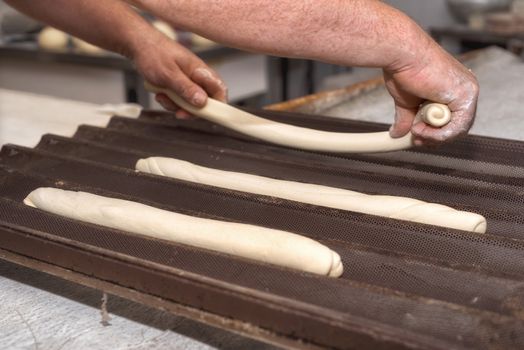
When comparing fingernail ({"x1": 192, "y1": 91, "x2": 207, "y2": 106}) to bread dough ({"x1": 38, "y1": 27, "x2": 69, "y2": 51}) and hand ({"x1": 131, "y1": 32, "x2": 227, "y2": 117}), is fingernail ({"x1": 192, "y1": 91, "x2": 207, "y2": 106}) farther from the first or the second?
bread dough ({"x1": 38, "y1": 27, "x2": 69, "y2": 51})

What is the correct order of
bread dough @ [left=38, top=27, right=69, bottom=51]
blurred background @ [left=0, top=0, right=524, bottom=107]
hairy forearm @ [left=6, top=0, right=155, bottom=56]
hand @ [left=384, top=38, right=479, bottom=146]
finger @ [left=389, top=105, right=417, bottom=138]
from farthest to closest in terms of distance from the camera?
bread dough @ [left=38, top=27, right=69, bottom=51], blurred background @ [left=0, top=0, right=524, bottom=107], hairy forearm @ [left=6, top=0, right=155, bottom=56], finger @ [left=389, top=105, right=417, bottom=138], hand @ [left=384, top=38, right=479, bottom=146]

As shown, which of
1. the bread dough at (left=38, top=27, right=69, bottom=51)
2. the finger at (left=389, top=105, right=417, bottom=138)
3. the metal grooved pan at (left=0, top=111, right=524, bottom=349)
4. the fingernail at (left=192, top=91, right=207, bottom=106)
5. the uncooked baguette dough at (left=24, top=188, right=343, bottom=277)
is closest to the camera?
the metal grooved pan at (left=0, top=111, right=524, bottom=349)

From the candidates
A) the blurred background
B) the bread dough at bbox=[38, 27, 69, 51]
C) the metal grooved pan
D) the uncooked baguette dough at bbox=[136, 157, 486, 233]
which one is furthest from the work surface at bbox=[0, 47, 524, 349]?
the bread dough at bbox=[38, 27, 69, 51]

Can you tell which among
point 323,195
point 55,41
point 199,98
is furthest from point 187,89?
point 55,41

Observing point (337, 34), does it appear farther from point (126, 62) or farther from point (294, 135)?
point (126, 62)

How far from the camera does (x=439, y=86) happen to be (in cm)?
127

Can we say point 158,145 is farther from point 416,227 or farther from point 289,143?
point 416,227

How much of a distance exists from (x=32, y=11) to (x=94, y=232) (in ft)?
3.33

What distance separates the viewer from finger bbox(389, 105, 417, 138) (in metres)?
1.45

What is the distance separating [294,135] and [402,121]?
29cm

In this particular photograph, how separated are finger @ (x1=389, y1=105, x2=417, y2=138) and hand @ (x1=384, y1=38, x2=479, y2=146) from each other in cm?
6

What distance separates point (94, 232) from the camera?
4.14ft

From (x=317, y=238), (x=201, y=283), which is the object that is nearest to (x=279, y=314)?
(x=201, y=283)

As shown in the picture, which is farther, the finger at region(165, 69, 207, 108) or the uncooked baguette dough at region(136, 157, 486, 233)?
the finger at region(165, 69, 207, 108)
